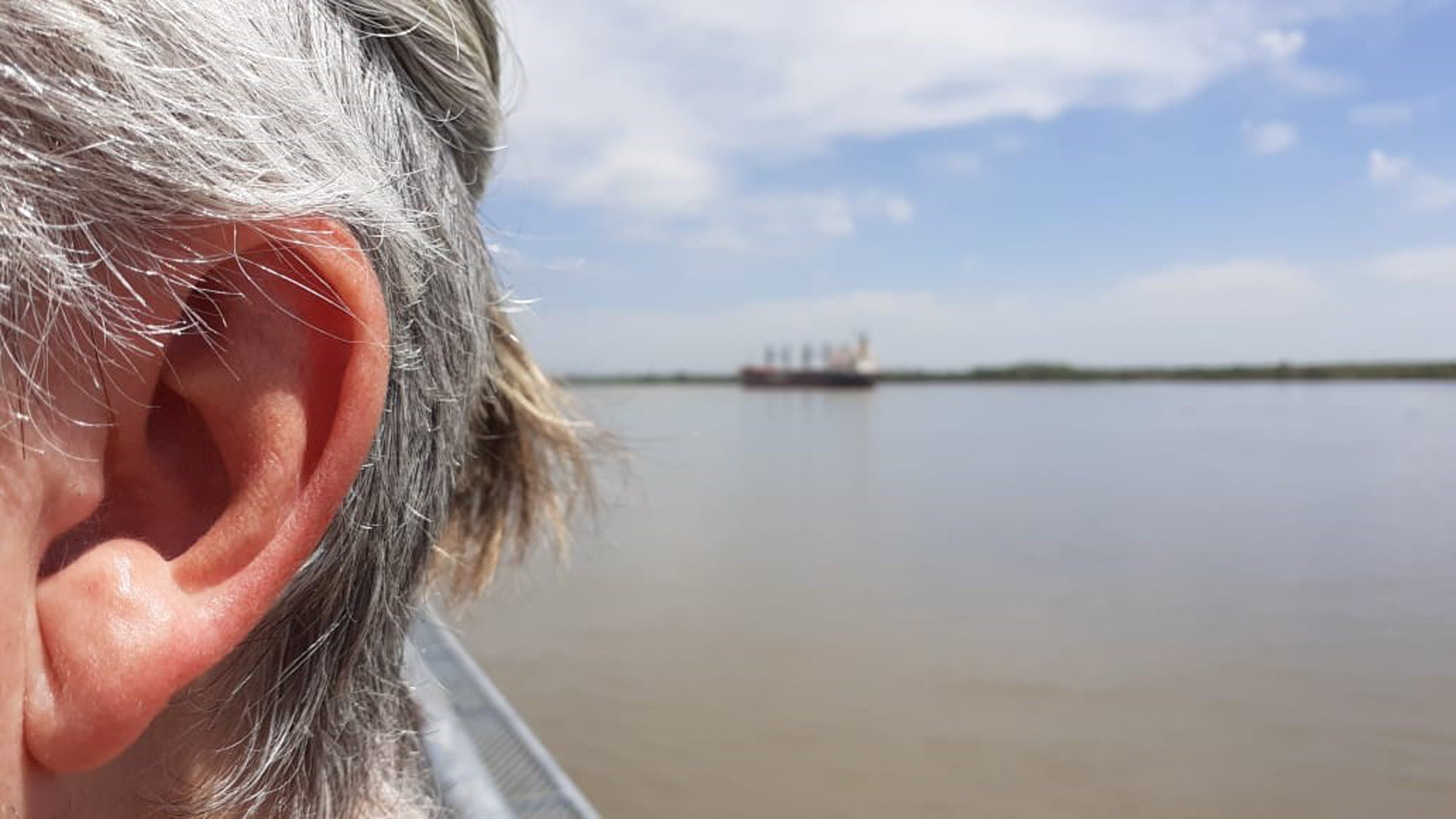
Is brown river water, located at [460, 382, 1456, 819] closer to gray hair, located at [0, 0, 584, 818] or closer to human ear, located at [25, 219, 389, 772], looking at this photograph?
gray hair, located at [0, 0, 584, 818]

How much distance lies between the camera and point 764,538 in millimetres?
9836

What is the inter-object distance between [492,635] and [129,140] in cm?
662

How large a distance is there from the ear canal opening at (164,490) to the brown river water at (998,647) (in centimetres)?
75

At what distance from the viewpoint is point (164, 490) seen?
524mm

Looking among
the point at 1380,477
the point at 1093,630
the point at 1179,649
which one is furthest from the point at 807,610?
the point at 1380,477

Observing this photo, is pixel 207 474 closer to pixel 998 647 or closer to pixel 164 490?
pixel 164 490

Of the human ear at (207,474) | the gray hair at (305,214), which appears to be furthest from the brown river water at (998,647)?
the human ear at (207,474)

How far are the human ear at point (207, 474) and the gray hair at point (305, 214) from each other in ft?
0.10

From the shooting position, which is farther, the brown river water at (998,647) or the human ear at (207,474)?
the brown river water at (998,647)

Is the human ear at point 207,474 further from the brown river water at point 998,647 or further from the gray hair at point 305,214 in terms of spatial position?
the brown river water at point 998,647

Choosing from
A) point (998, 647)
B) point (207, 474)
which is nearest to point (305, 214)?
point (207, 474)

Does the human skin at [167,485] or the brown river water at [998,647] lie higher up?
the human skin at [167,485]

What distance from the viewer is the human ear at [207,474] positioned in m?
0.48

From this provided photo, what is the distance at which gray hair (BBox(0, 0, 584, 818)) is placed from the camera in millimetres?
451
